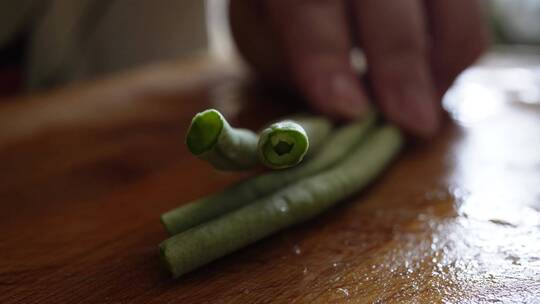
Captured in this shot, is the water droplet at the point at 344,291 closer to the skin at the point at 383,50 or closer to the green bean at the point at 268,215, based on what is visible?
the green bean at the point at 268,215

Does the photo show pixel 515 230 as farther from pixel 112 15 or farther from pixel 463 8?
pixel 112 15

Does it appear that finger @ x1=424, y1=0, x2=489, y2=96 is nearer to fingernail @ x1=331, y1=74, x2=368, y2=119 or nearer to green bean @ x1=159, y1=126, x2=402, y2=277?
fingernail @ x1=331, y1=74, x2=368, y2=119

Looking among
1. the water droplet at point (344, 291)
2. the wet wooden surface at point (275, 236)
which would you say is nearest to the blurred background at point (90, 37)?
the wet wooden surface at point (275, 236)

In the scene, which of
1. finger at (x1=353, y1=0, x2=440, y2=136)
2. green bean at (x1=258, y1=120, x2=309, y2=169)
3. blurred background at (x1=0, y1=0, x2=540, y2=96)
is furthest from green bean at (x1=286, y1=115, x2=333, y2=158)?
blurred background at (x1=0, y1=0, x2=540, y2=96)

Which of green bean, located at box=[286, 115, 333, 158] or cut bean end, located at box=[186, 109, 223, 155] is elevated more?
cut bean end, located at box=[186, 109, 223, 155]

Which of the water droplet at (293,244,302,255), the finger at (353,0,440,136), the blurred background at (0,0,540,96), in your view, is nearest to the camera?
the water droplet at (293,244,302,255)

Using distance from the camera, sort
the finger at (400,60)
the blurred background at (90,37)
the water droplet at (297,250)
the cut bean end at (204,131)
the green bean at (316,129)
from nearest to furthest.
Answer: the cut bean end at (204,131) < the water droplet at (297,250) < the green bean at (316,129) < the finger at (400,60) < the blurred background at (90,37)
